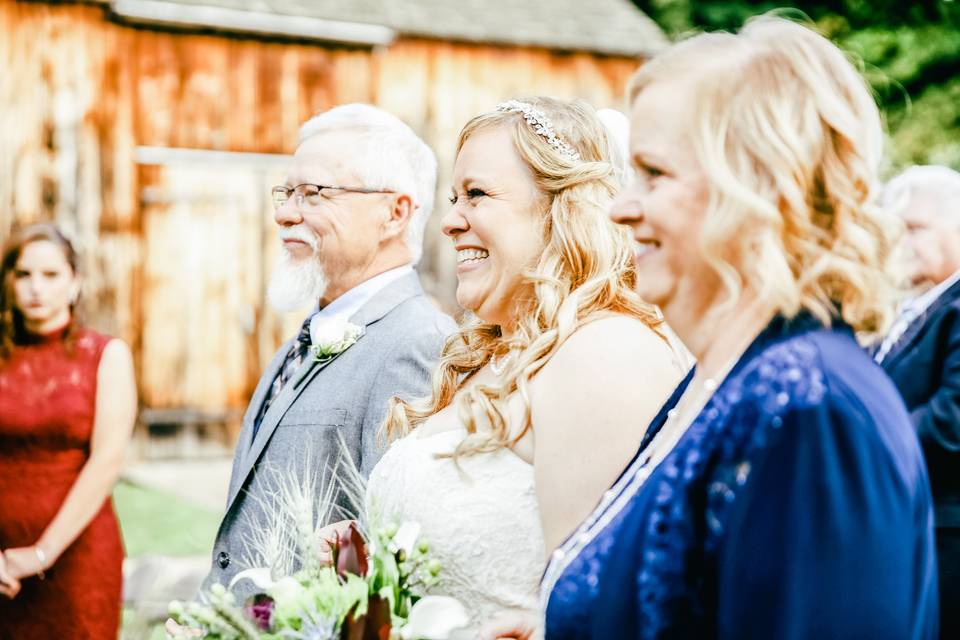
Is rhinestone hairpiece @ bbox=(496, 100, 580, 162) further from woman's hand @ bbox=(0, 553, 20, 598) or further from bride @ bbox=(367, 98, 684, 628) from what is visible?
woman's hand @ bbox=(0, 553, 20, 598)

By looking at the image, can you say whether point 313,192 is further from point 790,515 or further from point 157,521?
point 157,521

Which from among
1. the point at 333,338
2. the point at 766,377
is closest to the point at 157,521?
the point at 333,338

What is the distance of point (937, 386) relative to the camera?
4559 mm

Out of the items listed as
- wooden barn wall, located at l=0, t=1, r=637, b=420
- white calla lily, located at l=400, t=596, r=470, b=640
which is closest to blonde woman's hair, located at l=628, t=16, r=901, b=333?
white calla lily, located at l=400, t=596, r=470, b=640

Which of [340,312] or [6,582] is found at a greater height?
[340,312]

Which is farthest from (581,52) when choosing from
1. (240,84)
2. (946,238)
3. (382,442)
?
(382,442)

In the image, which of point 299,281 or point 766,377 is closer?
point 766,377

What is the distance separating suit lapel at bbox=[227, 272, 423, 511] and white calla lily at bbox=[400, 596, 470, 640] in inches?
59.6

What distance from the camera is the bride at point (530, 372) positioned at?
2.29 meters

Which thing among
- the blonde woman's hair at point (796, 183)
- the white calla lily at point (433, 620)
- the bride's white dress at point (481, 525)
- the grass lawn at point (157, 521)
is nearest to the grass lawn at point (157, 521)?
the grass lawn at point (157, 521)

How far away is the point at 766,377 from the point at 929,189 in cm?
404

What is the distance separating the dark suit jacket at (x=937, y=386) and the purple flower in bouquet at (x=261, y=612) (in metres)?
3.07

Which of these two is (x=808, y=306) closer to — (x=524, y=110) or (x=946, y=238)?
(x=524, y=110)

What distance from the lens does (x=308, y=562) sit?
217cm
